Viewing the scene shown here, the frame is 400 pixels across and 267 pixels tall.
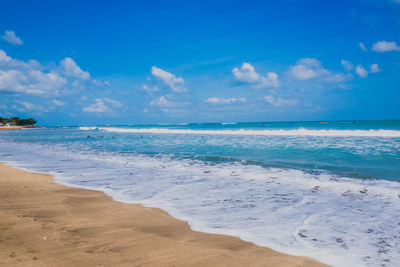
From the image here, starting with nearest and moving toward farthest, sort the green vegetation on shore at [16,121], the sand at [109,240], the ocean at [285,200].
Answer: the sand at [109,240]
the ocean at [285,200]
the green vegetation on shore at [16,121]

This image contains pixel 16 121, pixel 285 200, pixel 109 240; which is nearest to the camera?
pixel 109 240

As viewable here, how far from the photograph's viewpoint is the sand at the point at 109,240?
2.90 m

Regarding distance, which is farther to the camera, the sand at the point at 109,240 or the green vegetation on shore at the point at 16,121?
the green vegetation on shore at the point at 16,121

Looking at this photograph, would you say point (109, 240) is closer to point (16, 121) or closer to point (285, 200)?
point (285, 200)

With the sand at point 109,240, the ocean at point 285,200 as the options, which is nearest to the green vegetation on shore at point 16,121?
the ocean at point 285,200

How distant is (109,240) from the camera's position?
343 cm

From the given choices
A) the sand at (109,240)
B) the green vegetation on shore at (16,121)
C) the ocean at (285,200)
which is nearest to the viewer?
the sand at (109,240)

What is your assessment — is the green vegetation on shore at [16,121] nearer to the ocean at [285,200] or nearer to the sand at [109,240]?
the ocean at [285,200]

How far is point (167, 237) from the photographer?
143 inches

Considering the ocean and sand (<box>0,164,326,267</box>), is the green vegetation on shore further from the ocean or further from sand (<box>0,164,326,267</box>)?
sand (<box>0,164,326,267</box>)

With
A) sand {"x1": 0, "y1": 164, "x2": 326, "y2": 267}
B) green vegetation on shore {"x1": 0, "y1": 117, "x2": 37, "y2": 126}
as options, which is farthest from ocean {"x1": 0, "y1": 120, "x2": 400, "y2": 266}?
green vegetation on shore {"x1": 0, "y1": 117, "x2": 37, "y2": 126}

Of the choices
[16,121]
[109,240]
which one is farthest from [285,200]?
A: [16,121]

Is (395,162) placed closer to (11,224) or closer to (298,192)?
(298,192)

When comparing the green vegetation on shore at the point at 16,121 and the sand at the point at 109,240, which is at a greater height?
the green vegetation on shore at the point at 16,121
